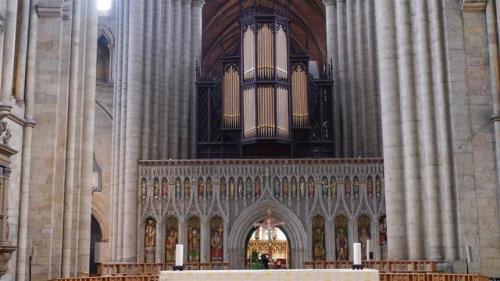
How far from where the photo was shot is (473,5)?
1642 cm

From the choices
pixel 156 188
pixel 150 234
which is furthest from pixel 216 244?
pixel 156 188

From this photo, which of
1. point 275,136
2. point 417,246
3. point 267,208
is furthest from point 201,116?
point 417,246

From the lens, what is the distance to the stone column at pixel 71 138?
18125mm

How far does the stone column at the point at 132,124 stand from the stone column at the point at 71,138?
23.9 feet

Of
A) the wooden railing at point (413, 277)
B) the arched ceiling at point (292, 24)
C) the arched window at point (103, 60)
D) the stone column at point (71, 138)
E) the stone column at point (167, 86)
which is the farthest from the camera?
the arched ceiling at point (292, 24)

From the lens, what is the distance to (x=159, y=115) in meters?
28.6

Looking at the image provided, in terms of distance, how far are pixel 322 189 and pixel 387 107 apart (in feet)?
25.5

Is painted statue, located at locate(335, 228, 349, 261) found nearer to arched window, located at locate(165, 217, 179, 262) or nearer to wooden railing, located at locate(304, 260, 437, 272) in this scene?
arched window, located at locate(165, 217, 179, 262)

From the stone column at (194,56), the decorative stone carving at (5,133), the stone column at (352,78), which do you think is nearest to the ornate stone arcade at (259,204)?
the stone column at (352,78)

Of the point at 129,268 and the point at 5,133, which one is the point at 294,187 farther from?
the point at 5,133

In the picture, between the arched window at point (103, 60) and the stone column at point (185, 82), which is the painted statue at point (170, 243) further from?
the arched window at point (103, 60)

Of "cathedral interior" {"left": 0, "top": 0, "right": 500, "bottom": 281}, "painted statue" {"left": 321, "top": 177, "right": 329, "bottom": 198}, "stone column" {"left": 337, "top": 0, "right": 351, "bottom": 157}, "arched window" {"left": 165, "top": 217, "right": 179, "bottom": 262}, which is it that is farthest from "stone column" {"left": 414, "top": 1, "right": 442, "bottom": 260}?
"arched window" {"left": 165, "top": 217, "right": 179, "bottom": 262}

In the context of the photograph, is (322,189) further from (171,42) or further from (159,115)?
(171,42)

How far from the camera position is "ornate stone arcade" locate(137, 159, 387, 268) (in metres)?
25.9
